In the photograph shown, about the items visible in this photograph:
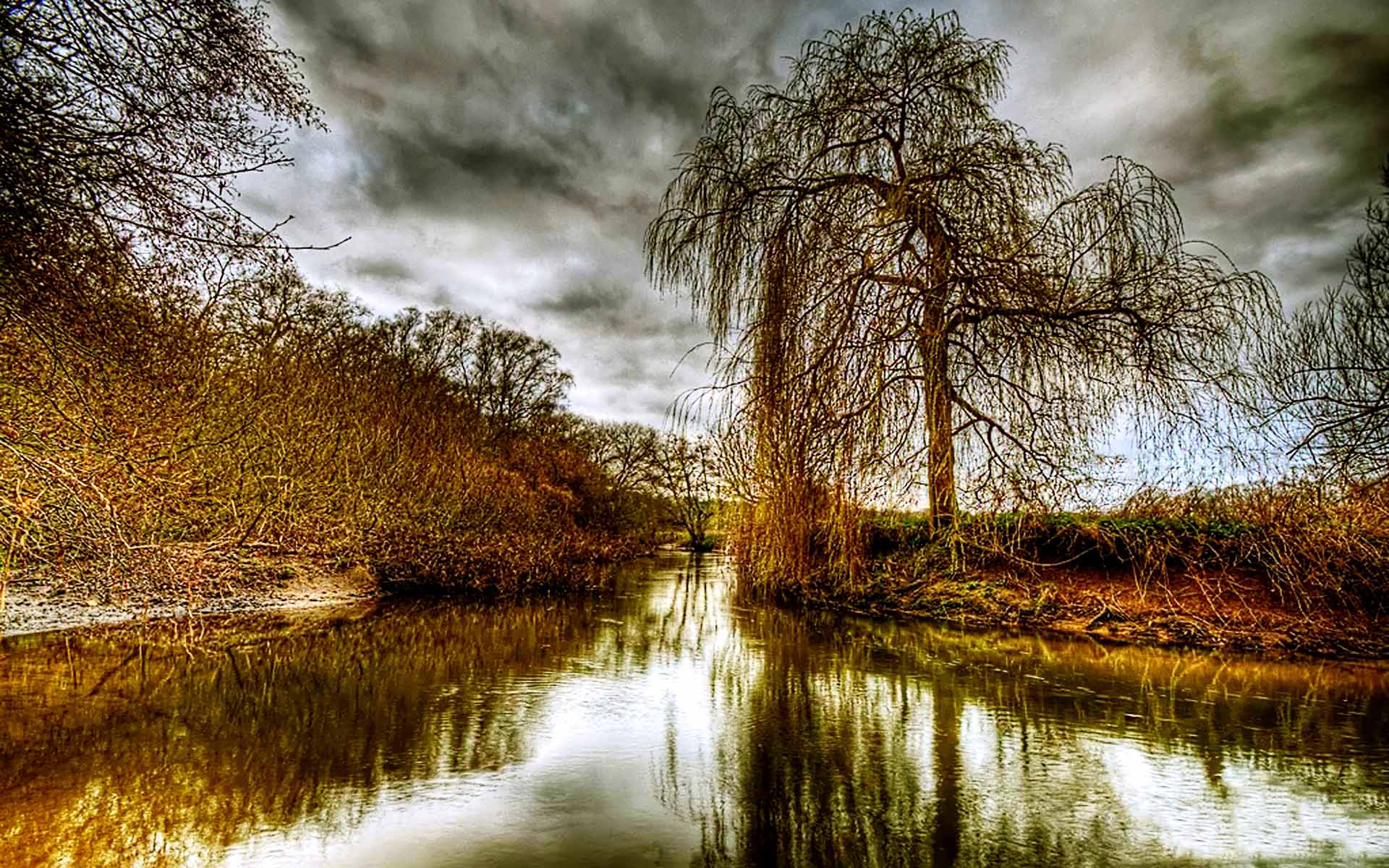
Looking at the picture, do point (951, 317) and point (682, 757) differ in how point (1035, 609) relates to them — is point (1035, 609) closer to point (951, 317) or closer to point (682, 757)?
point (951, 317)

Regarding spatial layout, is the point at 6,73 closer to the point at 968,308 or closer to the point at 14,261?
the point at 14,261

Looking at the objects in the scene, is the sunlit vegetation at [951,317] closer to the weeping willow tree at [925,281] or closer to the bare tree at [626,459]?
the weeping willow tree at [925,281]

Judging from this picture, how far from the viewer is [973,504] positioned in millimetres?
8219

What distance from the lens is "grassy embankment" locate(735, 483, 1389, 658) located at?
7789 millimetres

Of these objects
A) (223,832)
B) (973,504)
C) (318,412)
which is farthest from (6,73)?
(318,412)

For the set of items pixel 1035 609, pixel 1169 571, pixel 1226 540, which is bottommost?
pixel 1035 609

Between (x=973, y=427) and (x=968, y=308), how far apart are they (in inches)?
A: 48.7

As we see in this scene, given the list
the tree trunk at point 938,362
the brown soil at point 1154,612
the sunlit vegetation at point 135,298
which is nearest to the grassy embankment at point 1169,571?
the brown soil at point 1154,612

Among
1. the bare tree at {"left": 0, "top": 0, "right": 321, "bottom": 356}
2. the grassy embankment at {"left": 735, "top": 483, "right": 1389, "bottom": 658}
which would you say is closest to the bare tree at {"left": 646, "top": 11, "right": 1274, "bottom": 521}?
the grassy embankment at {"left": 735, "top": 483, "right": 1389, "bottom": 658}

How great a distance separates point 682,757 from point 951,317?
527 centimetres

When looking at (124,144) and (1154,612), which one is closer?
(124,144)

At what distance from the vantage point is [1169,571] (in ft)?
30.2

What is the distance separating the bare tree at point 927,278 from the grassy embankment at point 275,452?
186 inches

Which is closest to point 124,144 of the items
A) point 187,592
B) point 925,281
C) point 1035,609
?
point 187,592
